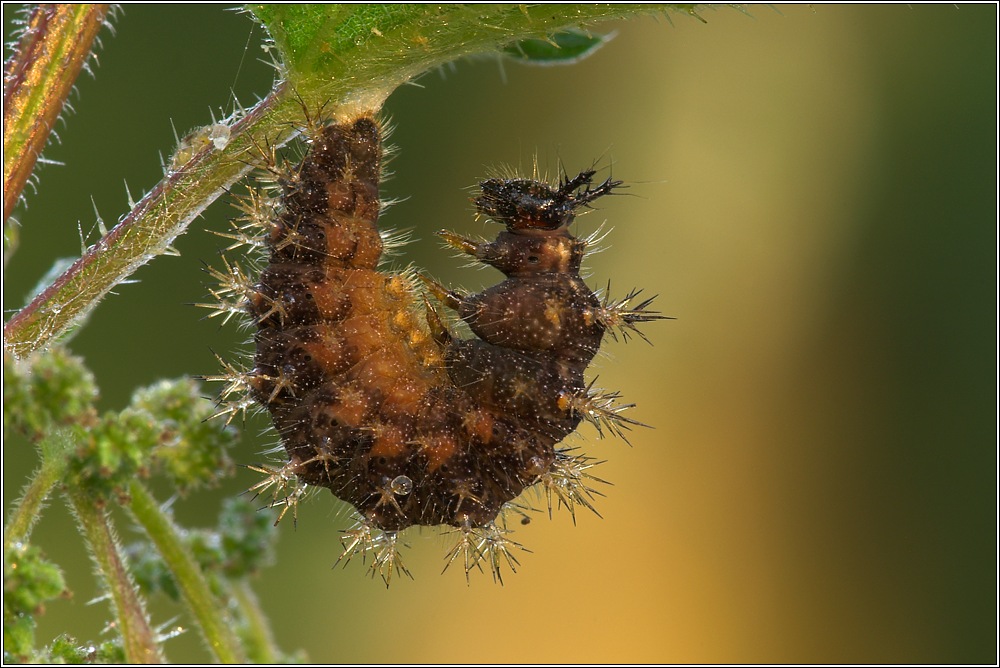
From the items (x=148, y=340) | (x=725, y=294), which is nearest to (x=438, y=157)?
(x=148, y=340)

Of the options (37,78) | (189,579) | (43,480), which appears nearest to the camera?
(37,78)

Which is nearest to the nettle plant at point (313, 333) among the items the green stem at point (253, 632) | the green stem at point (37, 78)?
the green stem at point (37, 78)

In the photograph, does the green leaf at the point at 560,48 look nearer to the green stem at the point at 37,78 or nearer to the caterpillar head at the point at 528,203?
the caterpillar head at the point at 528,203

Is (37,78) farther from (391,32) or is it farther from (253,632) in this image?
(253,632)

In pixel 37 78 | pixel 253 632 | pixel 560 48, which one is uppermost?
pixel 560 48

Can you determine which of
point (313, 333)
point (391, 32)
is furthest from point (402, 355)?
point (391, 32)

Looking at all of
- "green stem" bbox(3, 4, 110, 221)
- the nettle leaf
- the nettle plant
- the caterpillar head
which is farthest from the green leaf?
"green stem" bbox(3, 4, 110, 221)
